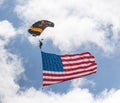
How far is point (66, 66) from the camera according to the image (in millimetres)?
56062

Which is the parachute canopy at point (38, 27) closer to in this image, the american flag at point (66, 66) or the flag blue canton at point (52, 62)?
the american flag at point (66, 66)

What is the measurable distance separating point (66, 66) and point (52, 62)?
2535 millimetres

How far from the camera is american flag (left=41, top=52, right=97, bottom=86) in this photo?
5294 cm

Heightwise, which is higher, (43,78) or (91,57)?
(91,57)

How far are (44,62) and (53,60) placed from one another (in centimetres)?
203

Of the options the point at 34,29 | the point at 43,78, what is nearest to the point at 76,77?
the point at 43,78

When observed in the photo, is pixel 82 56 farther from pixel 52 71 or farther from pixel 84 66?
pixel 52 71

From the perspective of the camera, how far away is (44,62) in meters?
53.9

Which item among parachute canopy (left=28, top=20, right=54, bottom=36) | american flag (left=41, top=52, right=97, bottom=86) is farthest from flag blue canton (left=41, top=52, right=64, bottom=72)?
parachute canopy (left=28, top=20, right=54, bottom=36)

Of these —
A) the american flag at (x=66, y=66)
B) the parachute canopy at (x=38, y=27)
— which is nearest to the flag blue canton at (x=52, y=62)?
the american flag at (x=66, y=66)

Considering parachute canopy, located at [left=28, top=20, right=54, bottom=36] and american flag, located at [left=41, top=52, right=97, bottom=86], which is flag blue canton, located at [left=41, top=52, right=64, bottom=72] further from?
parachute canopy, located at [left=28, top=20, right=54, bottom=36]

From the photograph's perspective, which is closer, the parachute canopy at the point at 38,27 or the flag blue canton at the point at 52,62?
the flag blue canton at the point at 52,62

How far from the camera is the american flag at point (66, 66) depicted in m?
52.9

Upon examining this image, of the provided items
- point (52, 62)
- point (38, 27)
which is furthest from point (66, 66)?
point (38, 27)
